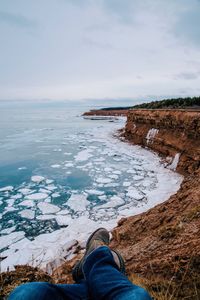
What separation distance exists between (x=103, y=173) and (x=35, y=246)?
17.5 ft

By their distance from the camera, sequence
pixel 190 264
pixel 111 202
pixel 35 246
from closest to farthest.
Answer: pixel 190 264 → pixel 35 246 → pixel 111 202

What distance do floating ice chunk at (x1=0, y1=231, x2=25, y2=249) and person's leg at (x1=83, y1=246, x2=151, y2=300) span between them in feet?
11.7

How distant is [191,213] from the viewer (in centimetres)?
350

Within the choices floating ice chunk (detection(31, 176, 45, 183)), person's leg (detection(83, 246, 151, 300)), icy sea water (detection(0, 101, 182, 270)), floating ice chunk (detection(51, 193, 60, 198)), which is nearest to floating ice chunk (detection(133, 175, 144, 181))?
icy sea water (detection(0, 101, 182, 270))

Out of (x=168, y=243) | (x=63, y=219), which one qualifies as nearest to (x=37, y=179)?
(x=63, y=219)

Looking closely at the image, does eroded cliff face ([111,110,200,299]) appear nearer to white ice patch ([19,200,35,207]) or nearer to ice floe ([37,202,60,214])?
ice floe ([37,202,60,214])

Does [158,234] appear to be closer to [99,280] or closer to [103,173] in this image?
[99,280]

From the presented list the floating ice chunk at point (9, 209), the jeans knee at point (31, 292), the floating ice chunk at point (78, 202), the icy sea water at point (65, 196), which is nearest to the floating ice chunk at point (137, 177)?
the icy sea water at point (65, 196)

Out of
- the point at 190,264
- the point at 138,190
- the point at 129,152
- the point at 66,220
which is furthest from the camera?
the point at 129,152

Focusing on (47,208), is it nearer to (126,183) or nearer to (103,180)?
(103,180)

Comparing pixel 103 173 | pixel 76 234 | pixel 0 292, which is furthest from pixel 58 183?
pixel 0 292

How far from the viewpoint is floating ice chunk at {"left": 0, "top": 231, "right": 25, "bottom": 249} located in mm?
4887

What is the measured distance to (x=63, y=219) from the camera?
5.88 meters

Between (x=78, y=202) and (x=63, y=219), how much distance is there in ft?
3.54
